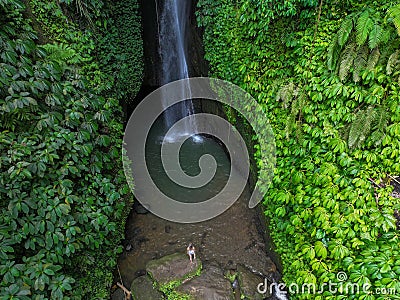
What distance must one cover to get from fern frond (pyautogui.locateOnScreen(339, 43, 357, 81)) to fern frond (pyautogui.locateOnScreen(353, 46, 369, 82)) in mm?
55

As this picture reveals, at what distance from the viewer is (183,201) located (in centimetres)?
686

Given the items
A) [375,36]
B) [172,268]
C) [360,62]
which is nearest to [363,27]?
[375,36]

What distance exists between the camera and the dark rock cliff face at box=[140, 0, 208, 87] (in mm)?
8477

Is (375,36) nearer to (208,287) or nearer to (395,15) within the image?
(395,15)

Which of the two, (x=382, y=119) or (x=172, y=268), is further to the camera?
(x=172, y=268)

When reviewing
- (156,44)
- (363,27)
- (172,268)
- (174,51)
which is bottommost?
(172,268)

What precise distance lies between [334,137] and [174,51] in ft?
29.1

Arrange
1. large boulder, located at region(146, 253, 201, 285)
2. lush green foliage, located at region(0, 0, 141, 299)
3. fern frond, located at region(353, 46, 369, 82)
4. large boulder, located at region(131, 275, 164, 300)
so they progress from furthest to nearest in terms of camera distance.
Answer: large boulder, located at region(146, 253, 201, 285) → large boulder, located at region(131, 275, 164, 300) → fern frond, located at region(353, 46, 369, 82) → lush green foliage, located at region(0, 0, 141, 299)

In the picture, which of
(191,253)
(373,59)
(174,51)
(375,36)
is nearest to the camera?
(375,36)

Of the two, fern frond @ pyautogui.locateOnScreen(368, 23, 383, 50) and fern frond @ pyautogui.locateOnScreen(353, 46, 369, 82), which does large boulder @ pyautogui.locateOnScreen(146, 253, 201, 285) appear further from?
fern frond @ pyautogui.locateOnScreen(368, 23, 383, 50)

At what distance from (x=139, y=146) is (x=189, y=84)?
10.5 ft

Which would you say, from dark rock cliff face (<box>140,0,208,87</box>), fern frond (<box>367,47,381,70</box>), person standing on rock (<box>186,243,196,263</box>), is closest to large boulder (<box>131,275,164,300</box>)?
person standing on rock (<box>186,243,196,263</box>)

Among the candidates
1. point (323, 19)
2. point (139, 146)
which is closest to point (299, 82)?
point (323, 19)

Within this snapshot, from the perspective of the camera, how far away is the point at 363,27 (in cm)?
321
